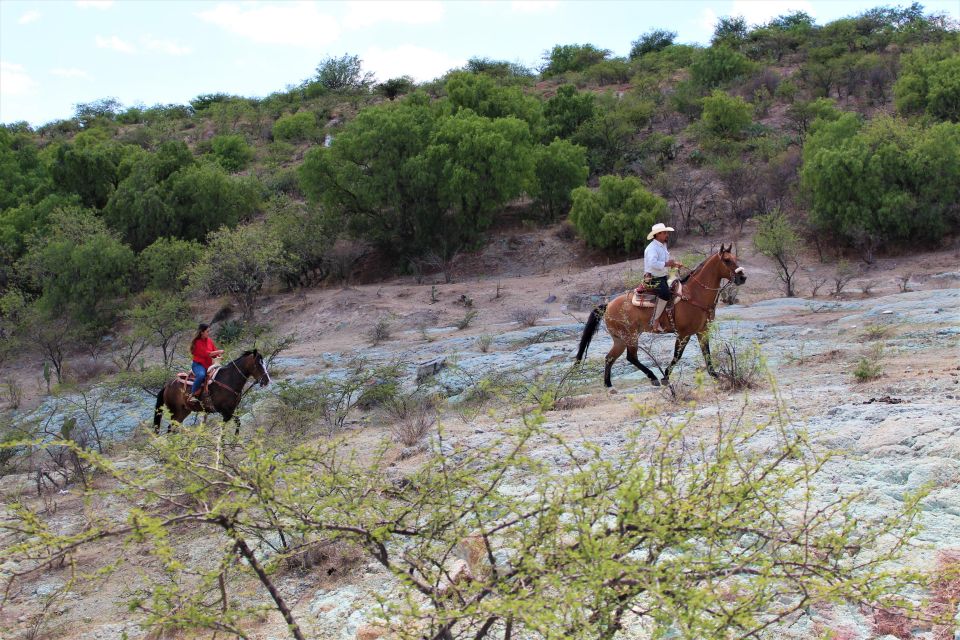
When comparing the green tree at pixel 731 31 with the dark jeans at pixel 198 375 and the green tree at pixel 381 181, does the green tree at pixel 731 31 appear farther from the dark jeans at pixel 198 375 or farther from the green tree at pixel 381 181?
the dark jeans at pixel 198 375

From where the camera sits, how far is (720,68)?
143 ft

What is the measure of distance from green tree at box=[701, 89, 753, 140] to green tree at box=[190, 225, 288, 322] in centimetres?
2024

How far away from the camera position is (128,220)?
1196 inches

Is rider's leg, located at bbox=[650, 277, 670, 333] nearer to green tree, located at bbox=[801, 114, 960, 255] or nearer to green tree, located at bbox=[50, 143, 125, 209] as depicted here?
green tree, located at bbox=[801, 114, 960, 255]

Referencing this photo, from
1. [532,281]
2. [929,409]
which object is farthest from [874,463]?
[532,281]

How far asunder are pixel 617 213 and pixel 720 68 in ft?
70.1

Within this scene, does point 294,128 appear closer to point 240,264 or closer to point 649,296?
point 240,264

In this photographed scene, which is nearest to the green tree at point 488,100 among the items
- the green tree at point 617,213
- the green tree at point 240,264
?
the green tree at point 617,213

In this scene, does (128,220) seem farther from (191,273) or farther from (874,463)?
(874,463)

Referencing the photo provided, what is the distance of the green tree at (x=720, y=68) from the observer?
43375 mm

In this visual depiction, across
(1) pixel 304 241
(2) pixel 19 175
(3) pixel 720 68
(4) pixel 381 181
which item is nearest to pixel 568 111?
(3) pixel 720 68

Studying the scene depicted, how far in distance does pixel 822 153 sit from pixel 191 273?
20203 mm

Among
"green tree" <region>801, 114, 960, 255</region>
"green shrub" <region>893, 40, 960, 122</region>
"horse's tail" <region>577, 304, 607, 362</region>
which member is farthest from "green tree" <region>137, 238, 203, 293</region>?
"green shrub" <region>893, 40, 960, 122</region>

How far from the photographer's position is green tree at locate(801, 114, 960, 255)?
73.3ft
